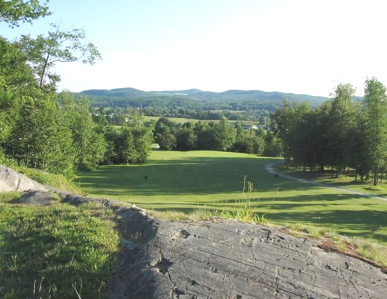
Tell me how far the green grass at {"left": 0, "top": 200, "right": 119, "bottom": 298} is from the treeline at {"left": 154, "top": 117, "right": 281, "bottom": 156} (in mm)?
73433

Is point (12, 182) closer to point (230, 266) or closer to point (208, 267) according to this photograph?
point (208, 267)

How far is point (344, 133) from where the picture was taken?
41.3 metres

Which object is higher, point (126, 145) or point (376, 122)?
point (376, 122)

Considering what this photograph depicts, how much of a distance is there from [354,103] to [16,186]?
135 feet

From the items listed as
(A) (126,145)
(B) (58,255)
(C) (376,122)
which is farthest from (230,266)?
(A) (126,145)

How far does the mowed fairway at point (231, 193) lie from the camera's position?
22141 mm

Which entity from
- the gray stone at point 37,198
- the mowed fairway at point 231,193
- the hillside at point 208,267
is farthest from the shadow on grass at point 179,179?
the hillside at point 208,267

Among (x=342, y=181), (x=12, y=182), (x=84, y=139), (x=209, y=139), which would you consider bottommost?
(x=209, y=139)

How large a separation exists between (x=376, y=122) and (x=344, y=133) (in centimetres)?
493

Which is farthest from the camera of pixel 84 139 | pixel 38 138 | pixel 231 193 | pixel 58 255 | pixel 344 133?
pixel 84 139

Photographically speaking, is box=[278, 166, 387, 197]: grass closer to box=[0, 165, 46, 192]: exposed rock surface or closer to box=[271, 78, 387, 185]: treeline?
box=[271, 78, 387, 185]: treeline

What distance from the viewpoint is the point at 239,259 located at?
4457 mm

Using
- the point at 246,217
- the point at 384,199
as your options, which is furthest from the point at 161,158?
the point at 246,217

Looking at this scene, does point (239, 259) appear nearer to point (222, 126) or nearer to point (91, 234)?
point (91, 234)
